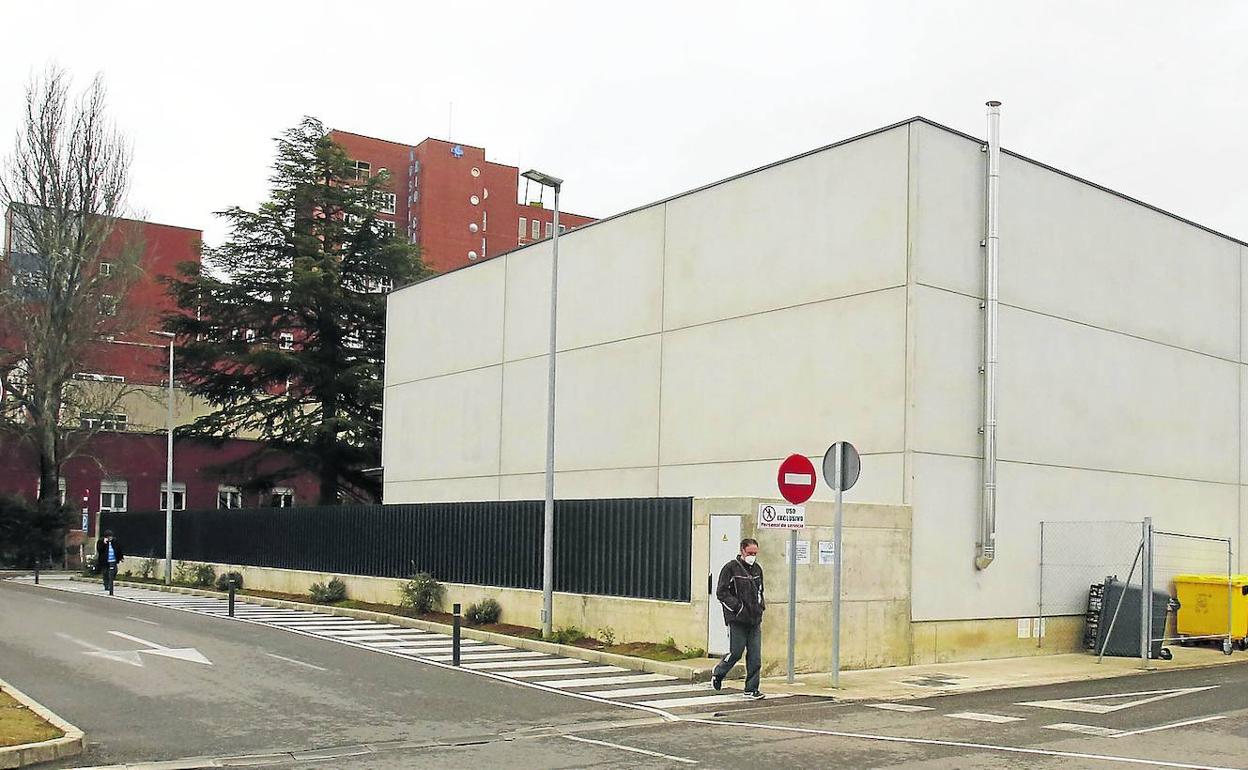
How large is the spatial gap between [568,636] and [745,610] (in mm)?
6815

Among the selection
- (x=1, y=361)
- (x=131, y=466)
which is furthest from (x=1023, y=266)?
(x=131, y=466)

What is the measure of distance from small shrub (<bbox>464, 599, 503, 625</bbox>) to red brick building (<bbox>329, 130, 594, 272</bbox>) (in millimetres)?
73846

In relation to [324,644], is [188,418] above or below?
above

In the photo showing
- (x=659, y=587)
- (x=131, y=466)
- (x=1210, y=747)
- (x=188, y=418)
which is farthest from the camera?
(x=188, y=418)

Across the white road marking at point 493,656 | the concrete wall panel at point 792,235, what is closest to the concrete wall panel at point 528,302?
the concrete wall panel at point 792,235

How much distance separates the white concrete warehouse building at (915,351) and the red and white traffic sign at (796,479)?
12.5 feet

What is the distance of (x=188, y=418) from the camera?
66938 millimetres

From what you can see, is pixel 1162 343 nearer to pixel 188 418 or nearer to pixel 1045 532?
pixel 1045 532

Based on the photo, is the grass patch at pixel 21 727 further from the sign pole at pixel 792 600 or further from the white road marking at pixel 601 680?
the sign pole at pixel 792 600

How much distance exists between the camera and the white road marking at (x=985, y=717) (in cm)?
1319

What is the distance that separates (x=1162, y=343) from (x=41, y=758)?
2226 cm

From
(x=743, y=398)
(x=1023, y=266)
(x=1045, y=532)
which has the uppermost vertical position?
(x=1023, y=266)

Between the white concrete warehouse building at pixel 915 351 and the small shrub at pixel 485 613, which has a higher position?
the white concrete warehouse building at pixel 915 351

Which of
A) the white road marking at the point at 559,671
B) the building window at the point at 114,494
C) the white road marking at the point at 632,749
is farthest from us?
the building window at the point at 114,494
